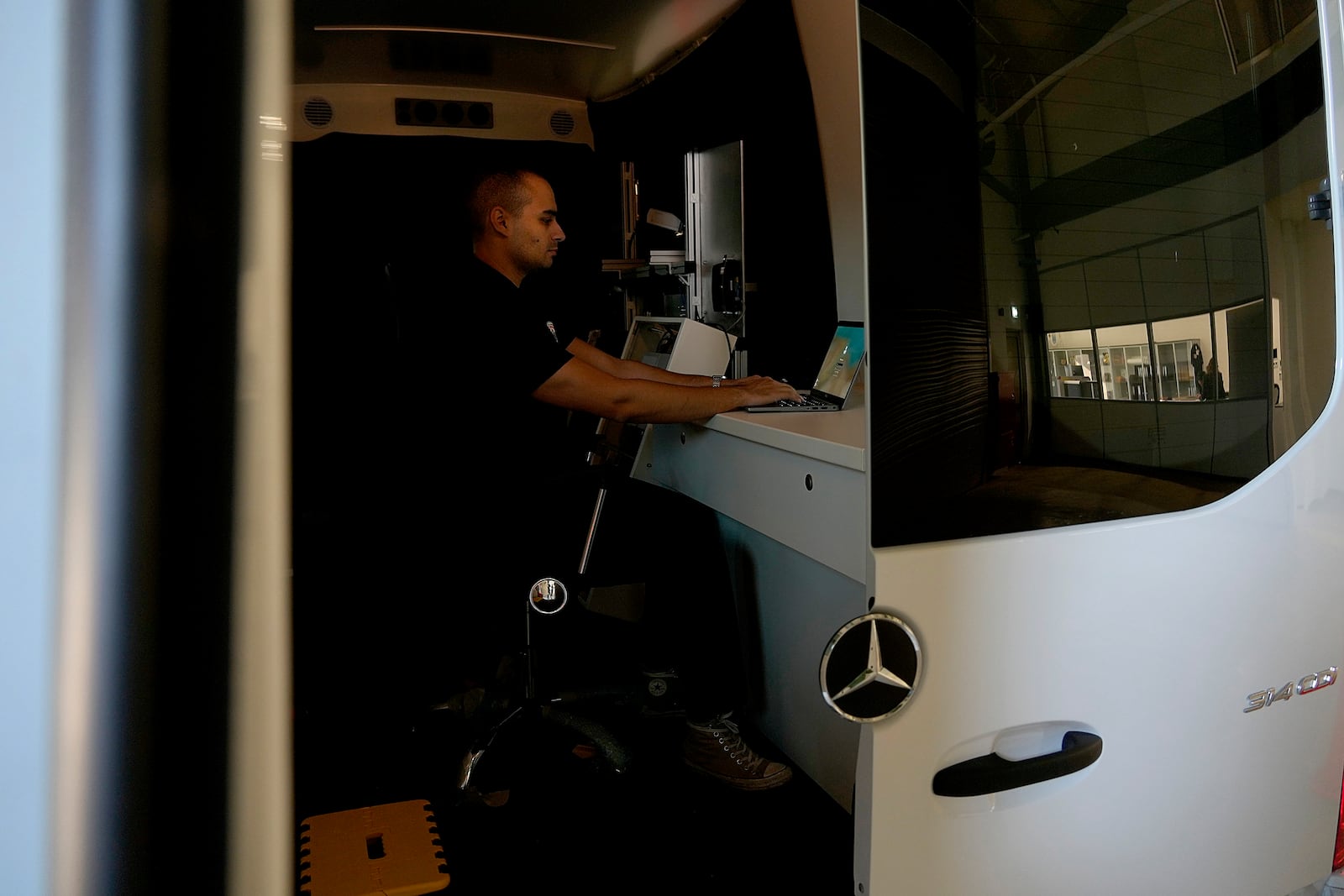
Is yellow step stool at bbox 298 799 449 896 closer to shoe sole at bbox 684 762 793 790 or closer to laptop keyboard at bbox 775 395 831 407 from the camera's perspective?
shoe sole at bbox 684 762 793 790

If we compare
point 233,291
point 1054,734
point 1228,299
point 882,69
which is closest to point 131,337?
point 233,291

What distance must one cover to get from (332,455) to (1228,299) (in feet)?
6.47

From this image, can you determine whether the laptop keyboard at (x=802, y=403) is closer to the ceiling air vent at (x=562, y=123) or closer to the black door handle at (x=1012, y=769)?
the black door handle at (x=1012, y=769)

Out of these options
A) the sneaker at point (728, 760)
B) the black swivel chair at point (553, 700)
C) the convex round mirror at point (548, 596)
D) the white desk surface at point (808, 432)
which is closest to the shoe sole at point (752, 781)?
the sneaker at point (728, 760)

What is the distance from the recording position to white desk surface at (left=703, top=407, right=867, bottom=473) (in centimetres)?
159

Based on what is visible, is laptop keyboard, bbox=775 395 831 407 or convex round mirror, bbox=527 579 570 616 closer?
convex round mirror, bbox=527 579 570 616

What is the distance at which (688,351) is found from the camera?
2.96 meters

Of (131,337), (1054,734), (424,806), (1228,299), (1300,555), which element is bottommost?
(424,806)

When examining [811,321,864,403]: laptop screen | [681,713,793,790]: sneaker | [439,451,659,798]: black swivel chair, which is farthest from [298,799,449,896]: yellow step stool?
[811,321,864,403]: laptop screen

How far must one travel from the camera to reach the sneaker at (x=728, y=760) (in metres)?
2.33

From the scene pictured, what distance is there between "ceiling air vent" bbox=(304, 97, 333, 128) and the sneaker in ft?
8.71

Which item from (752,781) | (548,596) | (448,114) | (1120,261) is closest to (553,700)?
(548,596)

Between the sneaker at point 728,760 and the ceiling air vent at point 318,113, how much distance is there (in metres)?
2.66

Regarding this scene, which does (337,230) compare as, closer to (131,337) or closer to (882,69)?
(882,69)
